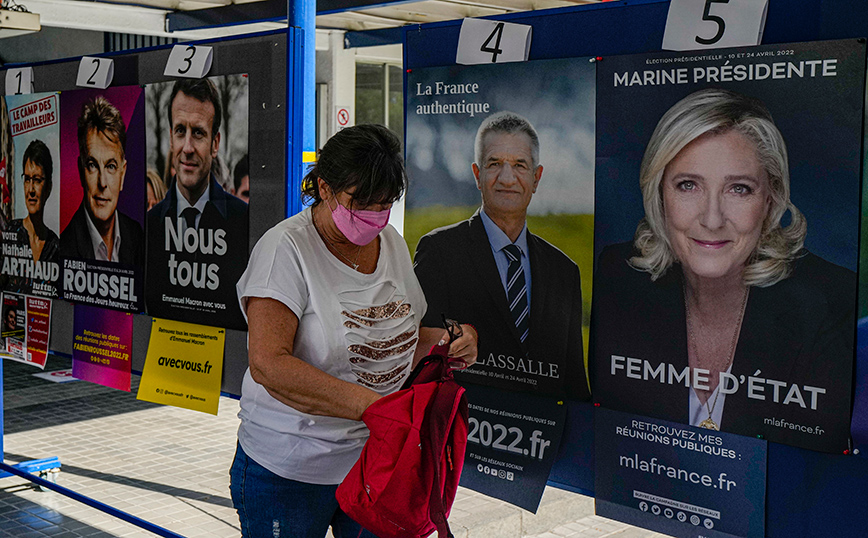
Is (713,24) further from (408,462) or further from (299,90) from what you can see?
(299,90)

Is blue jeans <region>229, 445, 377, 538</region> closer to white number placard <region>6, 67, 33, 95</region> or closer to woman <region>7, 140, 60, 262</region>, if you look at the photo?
woman <region>7, 140, 60, 262</region>

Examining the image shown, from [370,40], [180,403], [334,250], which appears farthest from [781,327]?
[370,40]

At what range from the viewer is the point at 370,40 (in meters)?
12.7

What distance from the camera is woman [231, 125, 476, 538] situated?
1983 millimetres

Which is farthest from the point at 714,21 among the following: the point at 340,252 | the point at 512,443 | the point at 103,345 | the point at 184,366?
the point at 103,345

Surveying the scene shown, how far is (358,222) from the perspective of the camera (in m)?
2.08

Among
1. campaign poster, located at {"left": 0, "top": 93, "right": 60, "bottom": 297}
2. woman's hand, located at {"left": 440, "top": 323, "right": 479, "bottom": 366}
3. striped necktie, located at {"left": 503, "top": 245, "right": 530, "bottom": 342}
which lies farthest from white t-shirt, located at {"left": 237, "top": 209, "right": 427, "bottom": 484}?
campaign poster, located at {"left": 0, "top": 93, "right": 60, "bottom": 297}

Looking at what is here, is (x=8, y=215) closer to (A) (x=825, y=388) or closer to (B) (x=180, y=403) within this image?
(B) (x=180, y=403)

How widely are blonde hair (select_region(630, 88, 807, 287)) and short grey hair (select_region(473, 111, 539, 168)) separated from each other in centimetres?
35

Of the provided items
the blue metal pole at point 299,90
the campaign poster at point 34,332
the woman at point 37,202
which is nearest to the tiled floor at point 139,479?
→ the campaign poster at point 34,332

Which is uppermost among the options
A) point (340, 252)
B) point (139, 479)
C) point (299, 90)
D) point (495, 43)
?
point (495, 43)

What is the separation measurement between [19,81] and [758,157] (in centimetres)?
344

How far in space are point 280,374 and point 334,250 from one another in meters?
0.34

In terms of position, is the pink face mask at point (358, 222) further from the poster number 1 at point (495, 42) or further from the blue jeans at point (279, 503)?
the poster number 1 at point (495, 42)
